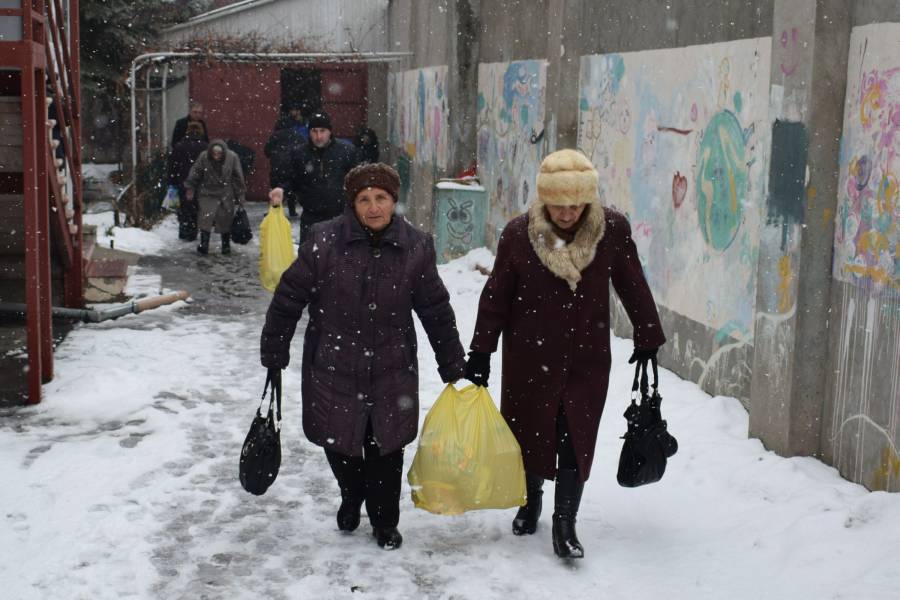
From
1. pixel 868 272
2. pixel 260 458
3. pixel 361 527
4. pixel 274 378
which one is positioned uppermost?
pixel 868 272

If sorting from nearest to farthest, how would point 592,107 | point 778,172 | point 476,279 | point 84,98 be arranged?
point 778,172 → point 592,107 → point 476,279 → point 84,98

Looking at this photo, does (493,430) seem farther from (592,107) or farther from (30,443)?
(592,107)

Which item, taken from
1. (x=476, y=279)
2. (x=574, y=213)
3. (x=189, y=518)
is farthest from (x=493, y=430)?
(x=476, y=279)

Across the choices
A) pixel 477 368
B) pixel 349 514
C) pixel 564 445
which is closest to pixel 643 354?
pixel 564 445

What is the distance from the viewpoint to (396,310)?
15.5 feet

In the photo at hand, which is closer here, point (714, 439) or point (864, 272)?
point (864, 272)

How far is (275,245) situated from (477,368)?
5.63 metres

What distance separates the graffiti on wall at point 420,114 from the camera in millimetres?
15078

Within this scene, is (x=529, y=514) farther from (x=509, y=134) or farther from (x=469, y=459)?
(x=509, y=134)

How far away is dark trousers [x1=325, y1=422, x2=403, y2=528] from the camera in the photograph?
4.85 metres

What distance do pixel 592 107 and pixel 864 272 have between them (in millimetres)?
4698

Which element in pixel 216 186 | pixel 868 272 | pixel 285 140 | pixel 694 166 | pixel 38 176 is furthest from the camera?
pixel 285 140

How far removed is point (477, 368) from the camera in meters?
4.79

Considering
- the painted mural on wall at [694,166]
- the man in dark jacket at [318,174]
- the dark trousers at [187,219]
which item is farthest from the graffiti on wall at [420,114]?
the painted mural on wall at [694,166]
